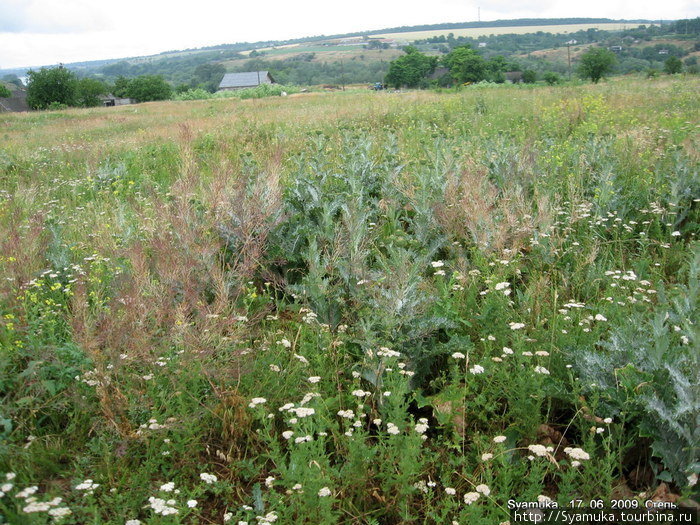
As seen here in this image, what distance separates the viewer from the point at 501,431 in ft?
9.01

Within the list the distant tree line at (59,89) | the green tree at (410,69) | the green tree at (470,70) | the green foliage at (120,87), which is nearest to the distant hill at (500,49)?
the green tree at (410,69)

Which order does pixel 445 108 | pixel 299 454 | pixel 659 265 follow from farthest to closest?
pixel 445 108, pixel 659 265, pixel 299 454

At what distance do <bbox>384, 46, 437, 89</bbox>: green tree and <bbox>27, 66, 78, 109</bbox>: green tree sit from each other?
5045 centimetres

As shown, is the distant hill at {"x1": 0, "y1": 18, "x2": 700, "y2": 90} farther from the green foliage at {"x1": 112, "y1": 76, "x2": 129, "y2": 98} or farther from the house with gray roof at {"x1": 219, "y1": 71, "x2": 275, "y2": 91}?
the house with gray roof at {"x1": 219, "y1": 71, "x2": 275, "y2": 91}

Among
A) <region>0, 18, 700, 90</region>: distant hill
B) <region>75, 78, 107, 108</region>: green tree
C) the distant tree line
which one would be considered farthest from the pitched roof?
the distant tree line

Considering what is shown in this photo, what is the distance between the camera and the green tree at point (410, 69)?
8794 cm

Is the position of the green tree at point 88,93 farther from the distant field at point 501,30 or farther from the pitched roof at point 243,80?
the distant field at point 501,30

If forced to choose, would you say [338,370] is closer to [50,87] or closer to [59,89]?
[59,89]

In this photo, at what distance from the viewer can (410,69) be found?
88.1 meters

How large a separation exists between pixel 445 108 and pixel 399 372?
1373 centimetres

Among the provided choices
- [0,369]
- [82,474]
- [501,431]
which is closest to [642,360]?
[501,431]

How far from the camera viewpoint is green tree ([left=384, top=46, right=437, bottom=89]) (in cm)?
8794

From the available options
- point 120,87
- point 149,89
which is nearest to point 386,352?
point 149,89

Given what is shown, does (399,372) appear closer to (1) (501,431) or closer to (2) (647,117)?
(1) (501,431)
